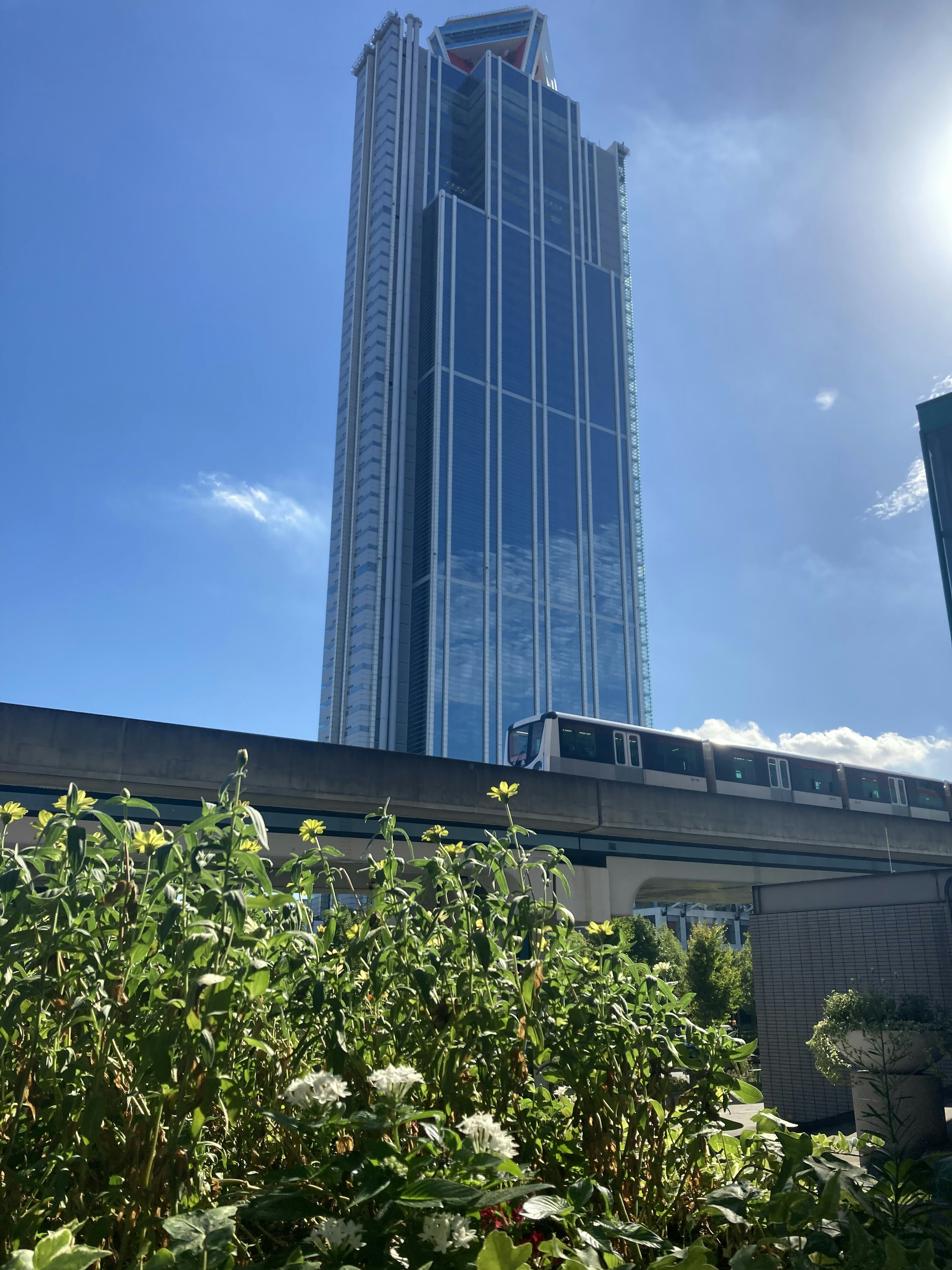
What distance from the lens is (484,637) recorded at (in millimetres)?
94812

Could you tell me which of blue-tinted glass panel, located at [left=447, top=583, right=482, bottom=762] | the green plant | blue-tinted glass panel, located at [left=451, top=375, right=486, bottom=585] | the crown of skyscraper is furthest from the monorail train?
the crown of skyscraper

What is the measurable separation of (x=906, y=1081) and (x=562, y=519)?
99544mm

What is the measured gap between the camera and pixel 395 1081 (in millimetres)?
1493

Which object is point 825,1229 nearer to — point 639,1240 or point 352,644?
point 639,1240

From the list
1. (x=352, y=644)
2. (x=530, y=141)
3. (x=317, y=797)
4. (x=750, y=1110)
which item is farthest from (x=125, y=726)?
(x=530, y=141)

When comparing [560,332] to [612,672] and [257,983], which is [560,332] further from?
[257,983]

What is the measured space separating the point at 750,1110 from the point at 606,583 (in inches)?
3853

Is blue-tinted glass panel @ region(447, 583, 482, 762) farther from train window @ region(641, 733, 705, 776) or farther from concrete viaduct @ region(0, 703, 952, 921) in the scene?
concrete viaduct @ region(0, 703, 952, 921)

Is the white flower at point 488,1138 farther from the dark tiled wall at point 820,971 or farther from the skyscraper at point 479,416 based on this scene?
the skyscraper at point 479,416

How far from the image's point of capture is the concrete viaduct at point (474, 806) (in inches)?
422

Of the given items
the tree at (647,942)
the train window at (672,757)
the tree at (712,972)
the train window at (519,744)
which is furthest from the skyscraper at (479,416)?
the train window at (672,757)

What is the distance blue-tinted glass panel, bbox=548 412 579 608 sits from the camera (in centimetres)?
10344

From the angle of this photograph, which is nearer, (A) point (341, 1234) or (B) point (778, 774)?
(A) point (341, 1234)

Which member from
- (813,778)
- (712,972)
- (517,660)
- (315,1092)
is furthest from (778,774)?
(517,660)
